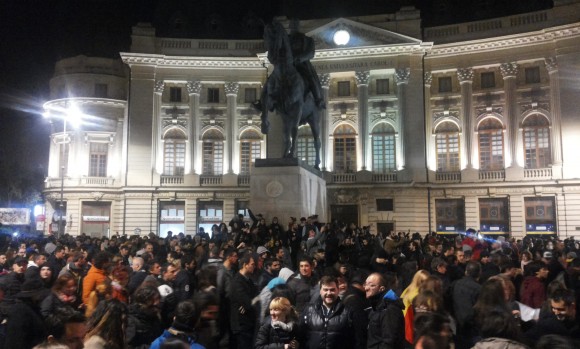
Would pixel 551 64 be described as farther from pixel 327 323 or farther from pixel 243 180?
pixel 327 323

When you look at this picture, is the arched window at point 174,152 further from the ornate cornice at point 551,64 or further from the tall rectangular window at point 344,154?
the ornate cornice at point 551,64

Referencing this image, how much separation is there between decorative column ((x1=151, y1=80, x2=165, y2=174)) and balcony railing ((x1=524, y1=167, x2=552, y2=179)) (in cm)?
2736

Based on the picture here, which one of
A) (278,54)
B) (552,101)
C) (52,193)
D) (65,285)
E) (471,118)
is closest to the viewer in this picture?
(65,285)

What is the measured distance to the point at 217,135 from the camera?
152 feet

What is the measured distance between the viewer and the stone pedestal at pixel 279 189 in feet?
60.7

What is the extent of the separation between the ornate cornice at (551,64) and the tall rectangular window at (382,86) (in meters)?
11.2

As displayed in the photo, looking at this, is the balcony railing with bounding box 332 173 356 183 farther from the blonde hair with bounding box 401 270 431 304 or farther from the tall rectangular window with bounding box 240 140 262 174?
the blonde hair with bounding box 401 270 431 304

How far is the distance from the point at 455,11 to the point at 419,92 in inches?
339

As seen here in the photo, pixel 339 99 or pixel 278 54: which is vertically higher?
pixel 339 99

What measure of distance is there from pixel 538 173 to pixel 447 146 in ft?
21.9

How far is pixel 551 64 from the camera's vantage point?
39.0m

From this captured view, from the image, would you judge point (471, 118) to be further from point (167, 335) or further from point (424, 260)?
point (167, 335)

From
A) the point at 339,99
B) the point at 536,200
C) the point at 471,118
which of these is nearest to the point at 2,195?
the point at 339,99

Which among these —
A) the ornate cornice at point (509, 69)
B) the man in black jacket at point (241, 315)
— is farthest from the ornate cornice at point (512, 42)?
the man in black jacket at point (241, 315)
